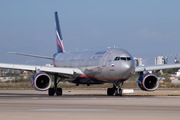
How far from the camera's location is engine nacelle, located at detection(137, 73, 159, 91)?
95.1 feet

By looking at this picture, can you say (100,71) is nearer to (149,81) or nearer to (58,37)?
(149,81)

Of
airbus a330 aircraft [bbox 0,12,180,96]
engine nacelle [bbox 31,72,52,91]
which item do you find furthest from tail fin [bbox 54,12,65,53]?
engine nacelle [bbox 31,72,52,91]

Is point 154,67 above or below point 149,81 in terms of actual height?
above

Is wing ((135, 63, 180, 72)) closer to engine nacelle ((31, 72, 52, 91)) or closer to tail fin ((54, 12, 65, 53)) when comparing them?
engine nacelle ((31, 72, 52, 91))

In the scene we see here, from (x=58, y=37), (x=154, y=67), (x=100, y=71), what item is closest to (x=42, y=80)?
(x=100, y=71)

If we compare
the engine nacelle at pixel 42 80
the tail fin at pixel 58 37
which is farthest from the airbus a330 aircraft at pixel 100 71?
the tail fin at pixel 58 37

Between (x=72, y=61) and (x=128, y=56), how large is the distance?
819cm

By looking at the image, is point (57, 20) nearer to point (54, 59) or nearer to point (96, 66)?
point (54, 59)

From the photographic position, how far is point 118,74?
2819 cm

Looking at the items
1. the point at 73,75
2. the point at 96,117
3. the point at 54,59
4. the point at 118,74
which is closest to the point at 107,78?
the point at 118,74

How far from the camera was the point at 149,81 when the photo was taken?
29.5 meters

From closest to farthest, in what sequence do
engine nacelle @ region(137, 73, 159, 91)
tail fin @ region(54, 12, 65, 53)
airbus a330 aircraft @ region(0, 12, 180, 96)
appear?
airbus a330 aircraft @ region(0, 12, 180, 96) → engine nacelle @ region(137, 73, 159, 91) → tail fin @ region(54, 12, 65, 53)

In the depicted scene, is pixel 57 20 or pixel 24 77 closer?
pixel 57 20

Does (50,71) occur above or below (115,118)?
above
